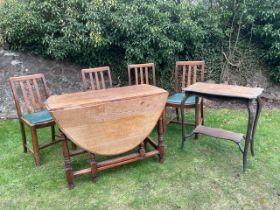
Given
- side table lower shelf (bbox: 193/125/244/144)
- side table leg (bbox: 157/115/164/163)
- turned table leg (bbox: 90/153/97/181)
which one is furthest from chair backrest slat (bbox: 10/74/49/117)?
side table lower shelf (bbox: 193/125/244/144)

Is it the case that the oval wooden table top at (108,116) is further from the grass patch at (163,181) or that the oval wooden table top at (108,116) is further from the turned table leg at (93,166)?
the grass patch at (163,181)

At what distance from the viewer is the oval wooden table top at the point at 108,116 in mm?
2293

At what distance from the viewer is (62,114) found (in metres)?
2.24

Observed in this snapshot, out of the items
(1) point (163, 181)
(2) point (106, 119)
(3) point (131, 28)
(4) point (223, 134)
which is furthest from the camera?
(3) point (131, 28)

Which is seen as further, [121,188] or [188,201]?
[121,188]

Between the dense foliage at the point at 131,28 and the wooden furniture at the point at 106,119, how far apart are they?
1433mm

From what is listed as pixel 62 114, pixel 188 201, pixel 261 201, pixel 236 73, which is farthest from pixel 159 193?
pixel 236 73

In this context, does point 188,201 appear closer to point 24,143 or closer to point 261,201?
point 261,201

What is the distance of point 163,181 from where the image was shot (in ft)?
8.36

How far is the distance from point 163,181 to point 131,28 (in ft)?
7.32

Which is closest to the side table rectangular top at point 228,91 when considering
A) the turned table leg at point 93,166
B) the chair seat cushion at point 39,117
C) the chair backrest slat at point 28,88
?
the turned table leg at point 93,166

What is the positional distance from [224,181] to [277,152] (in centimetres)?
90

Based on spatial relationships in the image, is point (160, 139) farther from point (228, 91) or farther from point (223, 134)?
point (228, 91)

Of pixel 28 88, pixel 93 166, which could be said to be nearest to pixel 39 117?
pixel 28 88
